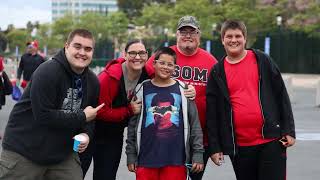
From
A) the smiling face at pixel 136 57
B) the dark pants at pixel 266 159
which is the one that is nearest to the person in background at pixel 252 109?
the dark pants at pixel 266 159

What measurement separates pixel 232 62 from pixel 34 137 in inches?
69.1

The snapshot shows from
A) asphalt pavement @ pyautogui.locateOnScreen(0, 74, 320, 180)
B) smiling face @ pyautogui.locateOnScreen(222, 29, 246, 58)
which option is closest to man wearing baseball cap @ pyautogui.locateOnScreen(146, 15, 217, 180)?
smiling face @ pyautogui.locateOnScreen(222, 29, 246, 58)

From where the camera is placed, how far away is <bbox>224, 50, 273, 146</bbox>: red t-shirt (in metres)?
4.73

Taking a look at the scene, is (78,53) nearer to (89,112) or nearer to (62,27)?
(89,112)

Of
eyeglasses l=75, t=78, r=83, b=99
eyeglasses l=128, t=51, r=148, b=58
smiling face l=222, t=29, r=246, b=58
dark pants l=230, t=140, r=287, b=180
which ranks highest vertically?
smiling face l=222, t=29, r=246, b=58

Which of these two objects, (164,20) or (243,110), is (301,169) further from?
(164,20)

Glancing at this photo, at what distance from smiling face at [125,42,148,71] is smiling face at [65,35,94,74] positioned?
0.65 meters

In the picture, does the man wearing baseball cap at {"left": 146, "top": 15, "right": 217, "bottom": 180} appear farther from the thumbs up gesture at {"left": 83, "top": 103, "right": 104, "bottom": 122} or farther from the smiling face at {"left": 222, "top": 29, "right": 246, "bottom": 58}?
the thumbs up gesture at {"left": 83, "top": 103, "right": 104, "bottom": 122}

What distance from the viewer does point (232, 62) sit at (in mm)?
4891

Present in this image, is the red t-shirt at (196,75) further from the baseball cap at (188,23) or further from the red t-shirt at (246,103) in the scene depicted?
the red t-shirt at (246,103)

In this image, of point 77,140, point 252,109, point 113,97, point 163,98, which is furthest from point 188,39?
point 77,140

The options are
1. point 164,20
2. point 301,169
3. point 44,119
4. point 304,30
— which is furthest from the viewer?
point 164,20

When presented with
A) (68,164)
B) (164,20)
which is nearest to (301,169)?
(68,164)

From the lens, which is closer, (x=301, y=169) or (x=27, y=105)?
(x=27, y=105)
